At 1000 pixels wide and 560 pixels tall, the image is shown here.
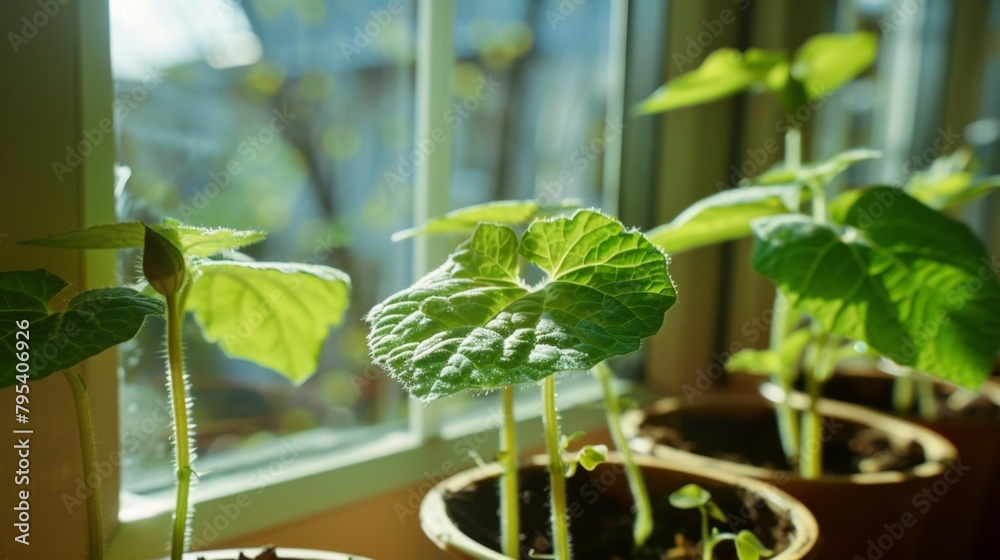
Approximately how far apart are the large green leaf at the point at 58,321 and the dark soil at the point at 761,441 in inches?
24.4

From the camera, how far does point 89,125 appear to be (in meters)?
0.56

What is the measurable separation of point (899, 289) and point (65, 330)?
24.6 inches

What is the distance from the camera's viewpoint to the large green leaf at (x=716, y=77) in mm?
823

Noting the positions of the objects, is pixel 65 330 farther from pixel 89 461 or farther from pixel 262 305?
pixel 262 305

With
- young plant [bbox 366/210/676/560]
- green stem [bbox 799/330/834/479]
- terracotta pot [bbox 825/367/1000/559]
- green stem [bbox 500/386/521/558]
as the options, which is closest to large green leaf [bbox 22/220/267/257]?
young plant [bbox 366/210/676/560]

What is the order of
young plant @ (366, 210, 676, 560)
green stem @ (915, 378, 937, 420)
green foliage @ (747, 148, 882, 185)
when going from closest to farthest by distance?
young plant @ (366, 210, 676, 560)
green foliage @ (747, 148, 882, 185)
green stem @ (915, 378, 937, 420)

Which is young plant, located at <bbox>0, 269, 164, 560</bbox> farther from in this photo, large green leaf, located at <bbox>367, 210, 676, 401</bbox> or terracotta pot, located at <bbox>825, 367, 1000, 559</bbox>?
terracotta pot, located at <bbox>825, 367, 1000, 559</bbox>

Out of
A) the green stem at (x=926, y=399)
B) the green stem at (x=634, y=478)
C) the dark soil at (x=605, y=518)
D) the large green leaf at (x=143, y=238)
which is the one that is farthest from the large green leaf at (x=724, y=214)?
the green stem at (x=926, y=399)

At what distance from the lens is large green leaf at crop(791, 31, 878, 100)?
0.89m

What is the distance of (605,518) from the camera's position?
29.9 inches

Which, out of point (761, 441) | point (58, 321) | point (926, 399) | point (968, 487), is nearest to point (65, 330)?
point (58, 321)

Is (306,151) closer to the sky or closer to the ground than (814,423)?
closer to the sky

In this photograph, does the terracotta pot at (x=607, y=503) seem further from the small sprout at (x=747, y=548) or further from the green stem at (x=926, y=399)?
the green stem at (x=926, y=399)

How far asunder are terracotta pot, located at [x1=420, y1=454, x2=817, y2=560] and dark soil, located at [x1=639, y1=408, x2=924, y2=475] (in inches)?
5.1
